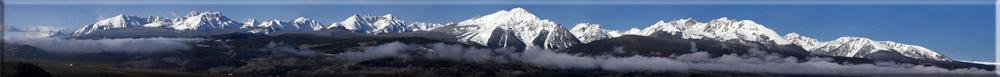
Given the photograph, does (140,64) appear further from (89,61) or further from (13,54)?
(13,54)

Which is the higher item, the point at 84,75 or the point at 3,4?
the point at 3,4

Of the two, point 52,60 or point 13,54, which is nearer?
point 13,54

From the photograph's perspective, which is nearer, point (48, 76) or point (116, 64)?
point (48, 76)

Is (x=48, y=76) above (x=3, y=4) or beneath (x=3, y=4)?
beneath

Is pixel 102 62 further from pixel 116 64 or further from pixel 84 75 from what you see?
pixel 84 75

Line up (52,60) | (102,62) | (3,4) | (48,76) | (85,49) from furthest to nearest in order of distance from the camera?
(85,49) < (102,62) < (52,60) < (48,76) < (3,4)

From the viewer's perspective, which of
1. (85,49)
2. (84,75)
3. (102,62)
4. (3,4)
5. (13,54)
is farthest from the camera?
(85,49)

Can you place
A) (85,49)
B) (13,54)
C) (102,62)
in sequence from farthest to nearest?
(85,49) < (102,62) < (13,54)

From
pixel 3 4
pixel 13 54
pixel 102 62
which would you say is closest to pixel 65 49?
pixel 102 62

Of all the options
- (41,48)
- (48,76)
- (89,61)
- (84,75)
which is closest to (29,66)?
(48,76)
